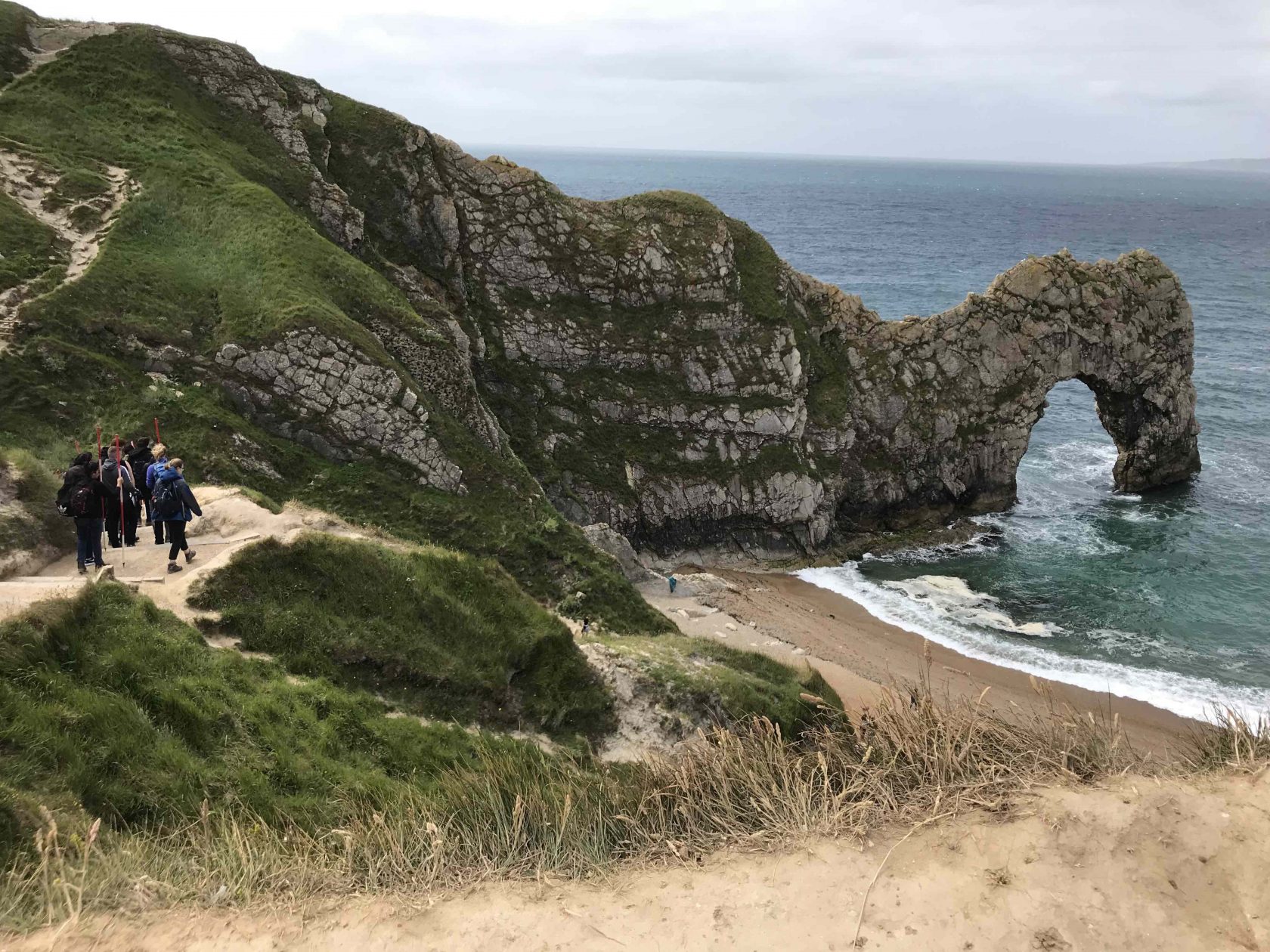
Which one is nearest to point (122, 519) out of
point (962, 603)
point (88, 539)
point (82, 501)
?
point (88, 539)

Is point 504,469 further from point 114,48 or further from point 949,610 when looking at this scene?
point 114,48

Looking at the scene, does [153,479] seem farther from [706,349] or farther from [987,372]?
[987,372]

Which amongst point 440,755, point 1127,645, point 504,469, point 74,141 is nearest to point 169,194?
point 74,141

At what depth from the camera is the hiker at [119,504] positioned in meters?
19.5

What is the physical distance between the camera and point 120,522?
782 inches

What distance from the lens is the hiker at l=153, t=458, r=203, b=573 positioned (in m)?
17.8

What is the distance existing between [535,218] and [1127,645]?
132ft

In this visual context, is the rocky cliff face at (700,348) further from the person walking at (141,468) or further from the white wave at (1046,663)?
the person walking at (141,468)

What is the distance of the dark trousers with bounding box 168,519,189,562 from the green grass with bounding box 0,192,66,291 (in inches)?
724

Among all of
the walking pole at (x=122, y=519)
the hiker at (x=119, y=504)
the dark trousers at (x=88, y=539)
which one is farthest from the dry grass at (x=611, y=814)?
the hiker at (x=119, y=504)

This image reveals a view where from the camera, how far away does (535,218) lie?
49375 millimetres

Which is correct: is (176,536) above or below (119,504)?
below

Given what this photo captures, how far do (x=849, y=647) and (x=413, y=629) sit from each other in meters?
24.5

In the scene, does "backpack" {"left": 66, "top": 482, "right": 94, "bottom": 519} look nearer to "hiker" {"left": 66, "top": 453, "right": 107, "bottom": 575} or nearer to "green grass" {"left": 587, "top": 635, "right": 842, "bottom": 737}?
"hiker" {"left": 66, "top": 453, "right": 107, "bottom": 575}
